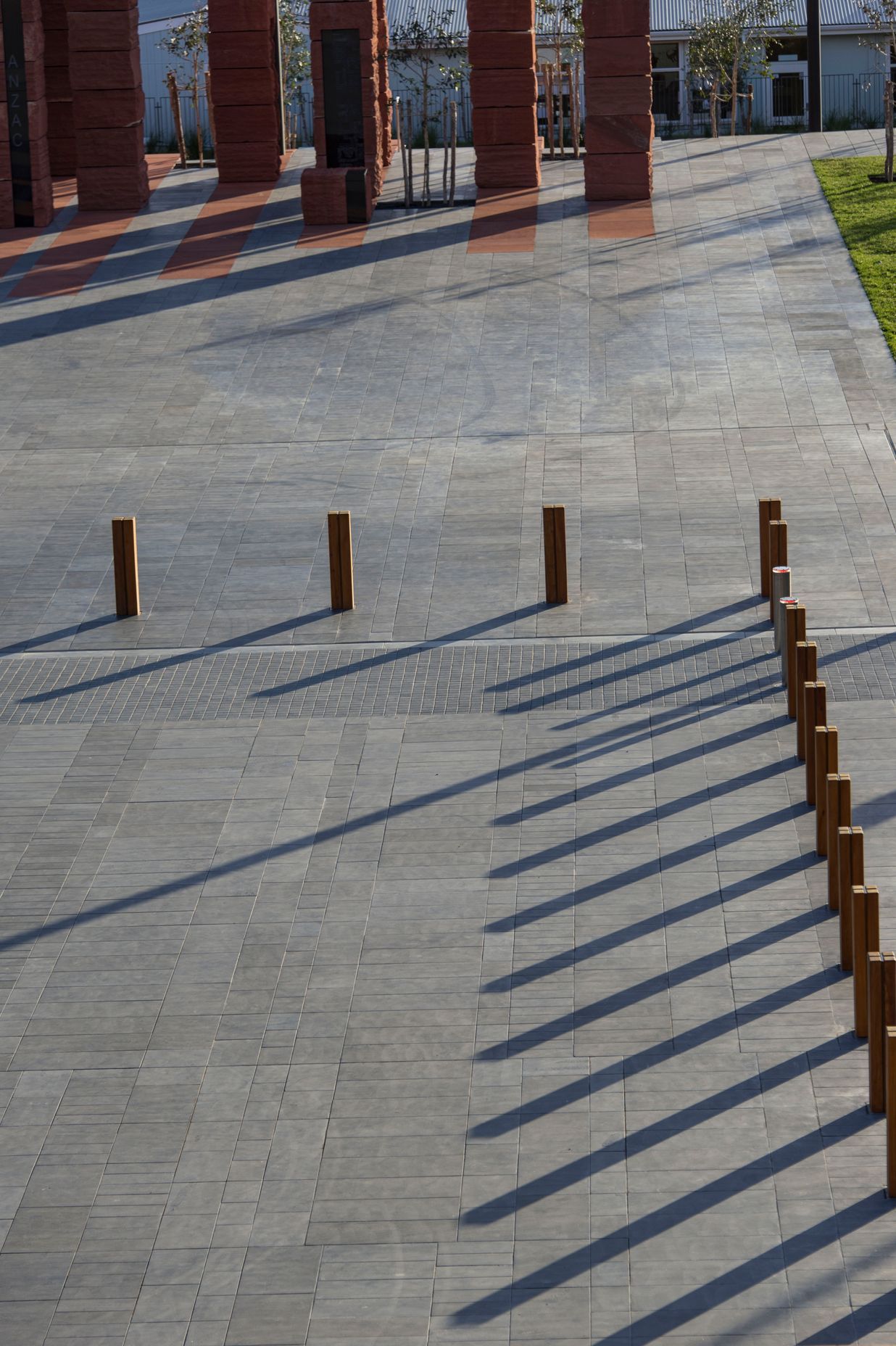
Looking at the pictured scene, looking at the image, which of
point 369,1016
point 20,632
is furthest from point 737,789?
point 20,632

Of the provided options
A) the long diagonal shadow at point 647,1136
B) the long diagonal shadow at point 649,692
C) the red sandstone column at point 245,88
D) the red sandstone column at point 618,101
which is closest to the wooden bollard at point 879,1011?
the long diagonal shadow at point 647,1136

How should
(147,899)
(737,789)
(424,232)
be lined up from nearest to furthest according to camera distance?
1. (147,899)
2. (737,789)
3. (424,232)

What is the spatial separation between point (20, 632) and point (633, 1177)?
320 inches

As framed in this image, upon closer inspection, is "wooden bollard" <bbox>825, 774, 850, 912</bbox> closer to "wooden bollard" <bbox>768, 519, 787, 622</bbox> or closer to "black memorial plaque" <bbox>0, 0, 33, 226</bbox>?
"wooden bollard" <bbox>768, 519, 787, 622</bbox>

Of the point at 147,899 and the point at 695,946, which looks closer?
the point at 695,946

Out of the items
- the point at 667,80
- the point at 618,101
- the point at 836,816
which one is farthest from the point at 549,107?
the point at 836,816

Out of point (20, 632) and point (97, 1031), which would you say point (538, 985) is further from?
point (20, 632)

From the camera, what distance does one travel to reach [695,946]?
9984 mm

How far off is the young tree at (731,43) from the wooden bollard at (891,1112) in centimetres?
2957

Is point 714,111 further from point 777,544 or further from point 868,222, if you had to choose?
point 777,544

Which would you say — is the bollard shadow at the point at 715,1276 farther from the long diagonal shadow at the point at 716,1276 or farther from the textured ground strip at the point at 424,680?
the textured ground strip at the point at 424,680

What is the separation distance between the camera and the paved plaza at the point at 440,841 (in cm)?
780

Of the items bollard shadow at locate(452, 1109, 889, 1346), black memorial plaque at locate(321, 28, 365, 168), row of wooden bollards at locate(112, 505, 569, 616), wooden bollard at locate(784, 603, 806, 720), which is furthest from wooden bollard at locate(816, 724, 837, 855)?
black memorial plaque at locate(321, 28, 365, 168)

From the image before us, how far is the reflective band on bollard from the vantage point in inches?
534
